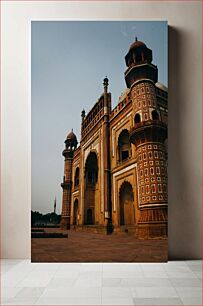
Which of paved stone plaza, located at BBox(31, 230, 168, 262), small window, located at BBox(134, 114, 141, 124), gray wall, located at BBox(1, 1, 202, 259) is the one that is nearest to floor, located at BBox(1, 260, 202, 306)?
paved stone plaza, located at BBox(31, 230, 168, 262)

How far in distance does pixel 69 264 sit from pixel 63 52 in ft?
7.89

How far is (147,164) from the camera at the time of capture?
16.3 ft

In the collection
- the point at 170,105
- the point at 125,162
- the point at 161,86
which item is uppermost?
the point at 161,86

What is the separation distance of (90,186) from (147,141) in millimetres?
859

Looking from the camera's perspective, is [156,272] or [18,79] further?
[18,79]

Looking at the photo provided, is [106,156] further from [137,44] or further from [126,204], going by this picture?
[137,44]

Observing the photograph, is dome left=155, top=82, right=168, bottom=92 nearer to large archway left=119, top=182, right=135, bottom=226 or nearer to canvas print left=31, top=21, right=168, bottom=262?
canvas print left=31, top=21, right=168, bottom=262

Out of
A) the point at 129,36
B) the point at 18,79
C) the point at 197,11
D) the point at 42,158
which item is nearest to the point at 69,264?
the point at 42,158

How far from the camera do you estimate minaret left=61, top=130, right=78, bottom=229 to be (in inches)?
202

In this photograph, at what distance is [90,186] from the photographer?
5.20 m

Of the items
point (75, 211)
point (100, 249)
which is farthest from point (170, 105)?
point (100, 249)

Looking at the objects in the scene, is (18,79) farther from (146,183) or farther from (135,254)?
(135,254)

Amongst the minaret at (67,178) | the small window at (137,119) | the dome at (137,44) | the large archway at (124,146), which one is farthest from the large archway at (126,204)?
the dome at (137,44)

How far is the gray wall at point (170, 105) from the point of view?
505 cm
